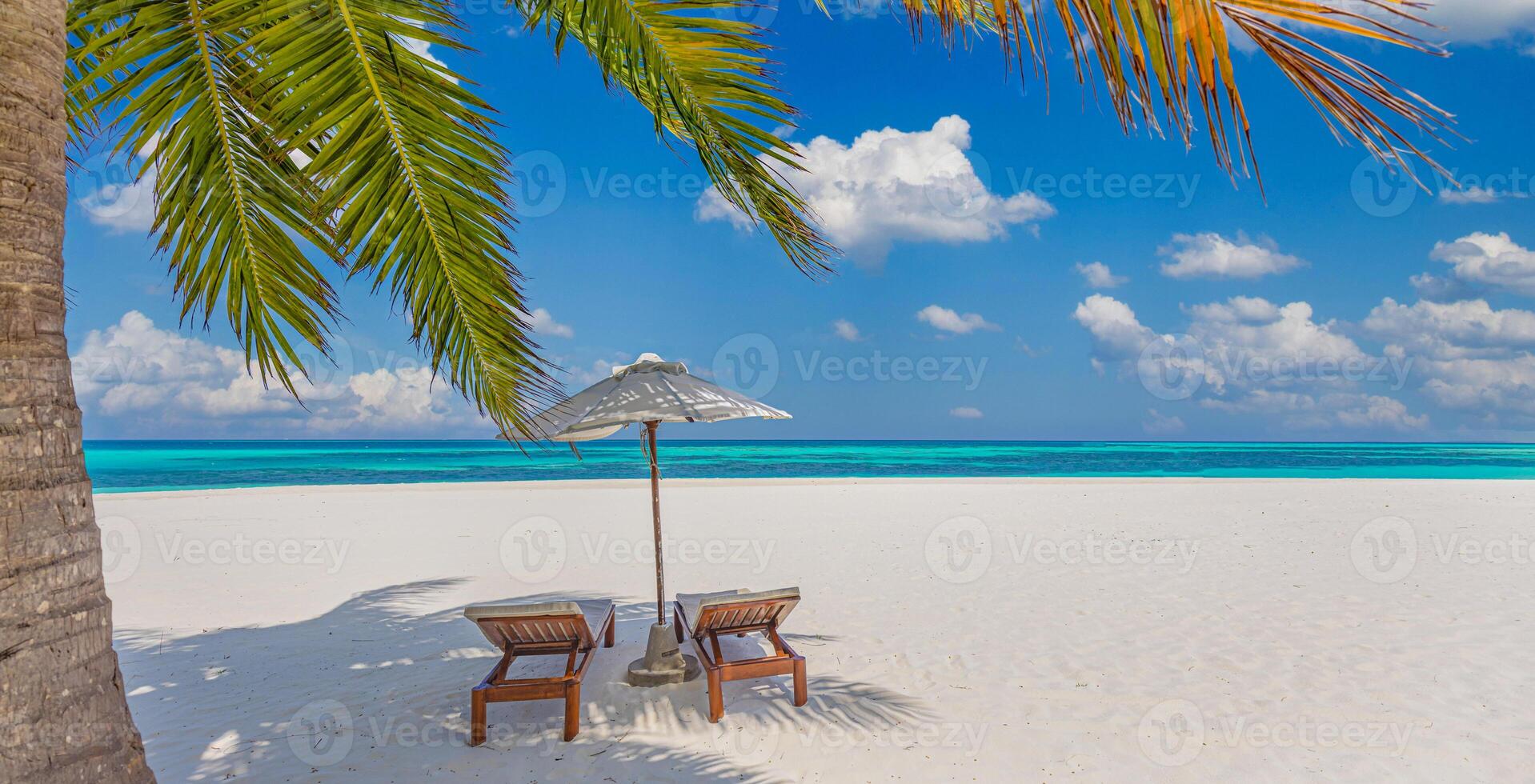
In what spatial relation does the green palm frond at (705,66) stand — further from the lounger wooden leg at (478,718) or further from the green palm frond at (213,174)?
the lounger wooden leg at (478,718)

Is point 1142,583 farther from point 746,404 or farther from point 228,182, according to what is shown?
point 228,182

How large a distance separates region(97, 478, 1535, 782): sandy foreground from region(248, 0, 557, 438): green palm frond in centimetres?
200

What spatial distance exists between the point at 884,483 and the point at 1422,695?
50.5ft

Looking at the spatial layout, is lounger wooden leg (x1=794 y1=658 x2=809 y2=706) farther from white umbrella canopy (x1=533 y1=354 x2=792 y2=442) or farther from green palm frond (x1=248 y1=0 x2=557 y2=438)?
green palm frond (x1=248 y1=0 x2=557 y2=438)

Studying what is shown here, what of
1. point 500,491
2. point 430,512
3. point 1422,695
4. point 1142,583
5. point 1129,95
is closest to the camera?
point 1129,95

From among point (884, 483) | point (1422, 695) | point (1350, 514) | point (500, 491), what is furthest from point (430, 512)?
point (1350, 514)

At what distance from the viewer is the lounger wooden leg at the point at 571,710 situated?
381 cm

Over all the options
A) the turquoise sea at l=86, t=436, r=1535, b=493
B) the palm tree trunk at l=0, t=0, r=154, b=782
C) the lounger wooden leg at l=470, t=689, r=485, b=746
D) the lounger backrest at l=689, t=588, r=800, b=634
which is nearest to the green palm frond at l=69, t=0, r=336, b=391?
the palm tree trunk at l=0, t=0, r=154, b=782

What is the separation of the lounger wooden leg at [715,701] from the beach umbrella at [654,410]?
515mm

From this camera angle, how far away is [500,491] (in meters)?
19.0

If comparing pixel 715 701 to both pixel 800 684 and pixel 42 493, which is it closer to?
pixel 800 684

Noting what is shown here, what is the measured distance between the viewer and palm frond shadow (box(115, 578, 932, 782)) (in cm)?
356

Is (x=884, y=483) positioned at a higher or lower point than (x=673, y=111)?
lower

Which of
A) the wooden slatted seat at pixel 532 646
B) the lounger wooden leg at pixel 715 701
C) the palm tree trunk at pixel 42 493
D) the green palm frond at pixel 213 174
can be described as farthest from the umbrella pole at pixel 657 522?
the palm tree trunk at pixel 42 493
